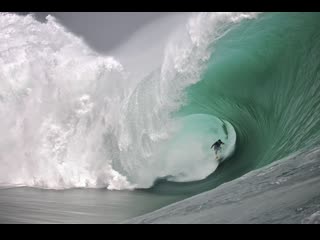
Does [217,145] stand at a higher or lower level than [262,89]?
lower

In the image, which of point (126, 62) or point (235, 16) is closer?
point (235, 16)

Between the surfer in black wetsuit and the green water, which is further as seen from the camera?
the surfer in black wetsuit

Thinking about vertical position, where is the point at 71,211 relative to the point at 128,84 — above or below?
below

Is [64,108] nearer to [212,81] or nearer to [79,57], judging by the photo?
[79,57]

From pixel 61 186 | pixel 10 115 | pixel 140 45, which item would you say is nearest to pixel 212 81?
pixel 140 45

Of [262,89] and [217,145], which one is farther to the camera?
[217,145]

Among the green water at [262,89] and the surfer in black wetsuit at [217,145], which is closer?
the green water at [262,89]
